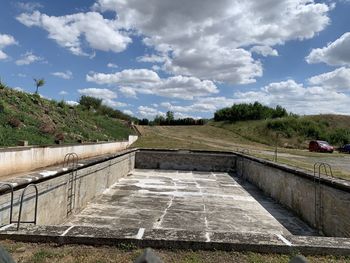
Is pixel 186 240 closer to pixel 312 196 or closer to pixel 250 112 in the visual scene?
pixel 312 196

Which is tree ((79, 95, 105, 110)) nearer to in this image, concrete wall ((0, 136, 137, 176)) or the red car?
the red car

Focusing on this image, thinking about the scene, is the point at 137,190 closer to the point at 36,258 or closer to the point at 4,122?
the point at 4,122

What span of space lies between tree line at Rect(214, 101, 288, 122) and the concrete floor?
190 ft

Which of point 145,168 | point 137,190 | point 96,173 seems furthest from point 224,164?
point 96,173

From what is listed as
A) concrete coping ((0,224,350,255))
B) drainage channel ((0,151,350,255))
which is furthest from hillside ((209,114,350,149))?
concrete coping ((0,224,350,255))

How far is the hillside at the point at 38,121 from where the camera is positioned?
15.5m

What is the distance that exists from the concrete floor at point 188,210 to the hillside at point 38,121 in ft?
15.4

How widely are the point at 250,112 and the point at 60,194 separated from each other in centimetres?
6623

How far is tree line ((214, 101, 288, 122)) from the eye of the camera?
234ft

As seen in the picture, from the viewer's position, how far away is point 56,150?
14336 mm

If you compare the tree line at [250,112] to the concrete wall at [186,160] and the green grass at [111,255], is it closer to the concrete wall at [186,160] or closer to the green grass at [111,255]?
the concrete wall at [186,160]

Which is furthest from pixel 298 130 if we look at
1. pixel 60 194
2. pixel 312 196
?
pixel 60 194

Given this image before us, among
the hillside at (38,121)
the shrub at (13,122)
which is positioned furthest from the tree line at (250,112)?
the shrub at (13,122)

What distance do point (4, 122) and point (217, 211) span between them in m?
10.7
